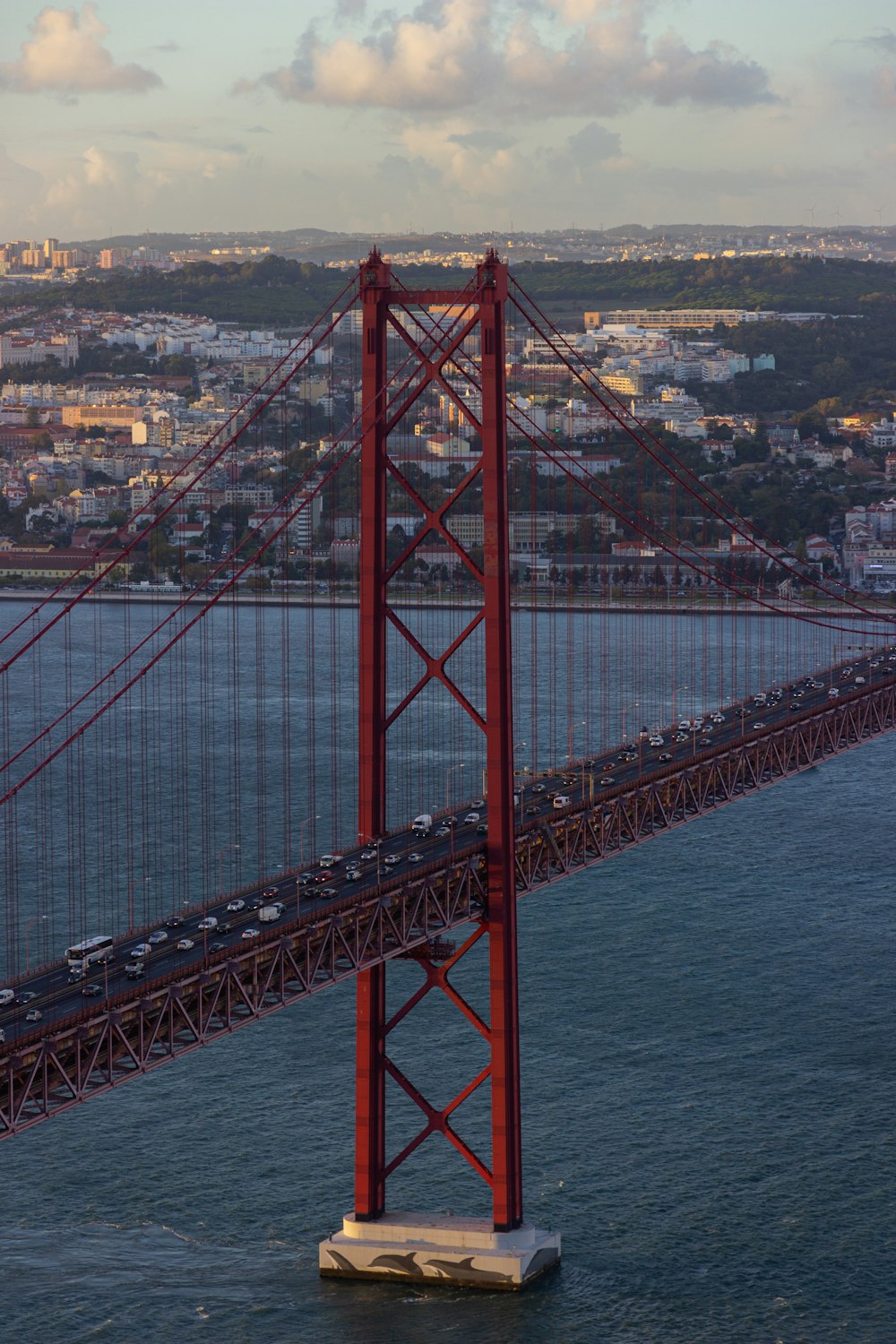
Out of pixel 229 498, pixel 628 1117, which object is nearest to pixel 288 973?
pixel 628 1117

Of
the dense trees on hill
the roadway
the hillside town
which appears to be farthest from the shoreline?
the dense trees on hill

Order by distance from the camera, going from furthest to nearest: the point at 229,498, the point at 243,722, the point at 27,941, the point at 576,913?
1. the point at 229,498
2. the point at 243,722
3. the point at 576,913
4. the point at 27,941

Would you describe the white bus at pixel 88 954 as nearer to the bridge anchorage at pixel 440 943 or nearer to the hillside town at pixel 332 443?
the bridge anchorage at pixel 440 943

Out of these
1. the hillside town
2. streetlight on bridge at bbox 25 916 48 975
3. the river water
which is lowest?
the river water

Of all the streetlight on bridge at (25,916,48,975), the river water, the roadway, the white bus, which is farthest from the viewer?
the streetlight on bridge at (25,916,48,975)

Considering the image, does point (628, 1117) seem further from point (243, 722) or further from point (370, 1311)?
point (243, 722)

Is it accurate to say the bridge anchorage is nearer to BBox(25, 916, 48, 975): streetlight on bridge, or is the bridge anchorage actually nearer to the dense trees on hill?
BBox(25, 916, 48, 975): streetlight on bridge
